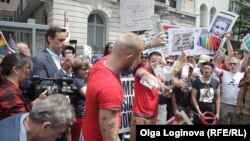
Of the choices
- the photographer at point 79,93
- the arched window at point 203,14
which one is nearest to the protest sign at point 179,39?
the photographer at point 79,93

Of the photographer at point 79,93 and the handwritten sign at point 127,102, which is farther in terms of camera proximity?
the handwritten sign at point 127,102

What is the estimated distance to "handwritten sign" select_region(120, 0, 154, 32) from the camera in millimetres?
6207

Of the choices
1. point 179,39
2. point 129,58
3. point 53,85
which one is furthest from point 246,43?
point 129,58

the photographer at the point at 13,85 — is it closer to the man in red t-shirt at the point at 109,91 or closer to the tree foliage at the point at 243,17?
the man in red t-shirt at the point at 109,91

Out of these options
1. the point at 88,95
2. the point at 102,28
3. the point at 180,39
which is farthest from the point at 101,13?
the point at 88,95

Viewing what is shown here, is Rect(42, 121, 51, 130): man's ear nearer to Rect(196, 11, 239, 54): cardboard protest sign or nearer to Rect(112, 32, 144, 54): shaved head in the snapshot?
Rect(112, 32, 144, 54): shaved head

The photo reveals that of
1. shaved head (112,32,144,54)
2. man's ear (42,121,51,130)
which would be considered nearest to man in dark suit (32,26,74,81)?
shaved head (112,32,144,54)

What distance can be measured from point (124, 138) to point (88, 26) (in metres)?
16.8

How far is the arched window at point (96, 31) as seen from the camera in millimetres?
21984

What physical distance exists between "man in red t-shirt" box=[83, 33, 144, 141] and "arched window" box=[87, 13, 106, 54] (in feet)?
62.4

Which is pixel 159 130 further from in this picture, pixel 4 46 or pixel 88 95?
pixel 4 46

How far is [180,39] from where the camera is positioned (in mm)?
6301

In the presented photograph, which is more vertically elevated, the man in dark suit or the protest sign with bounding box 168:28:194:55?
the protest sign with bounding box 168:28:194:55

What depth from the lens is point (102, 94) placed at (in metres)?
2.55
